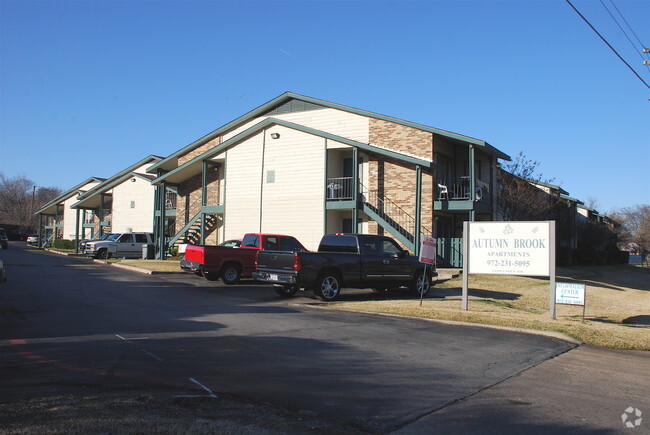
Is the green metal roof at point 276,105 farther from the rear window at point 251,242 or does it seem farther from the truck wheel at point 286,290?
the truck wheel at point 286,290

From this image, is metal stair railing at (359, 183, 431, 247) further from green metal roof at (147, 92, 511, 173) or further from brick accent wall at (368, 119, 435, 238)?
green metal roof at (147, 92, 511, 173)

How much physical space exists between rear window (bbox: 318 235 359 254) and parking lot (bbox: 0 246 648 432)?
3317mm

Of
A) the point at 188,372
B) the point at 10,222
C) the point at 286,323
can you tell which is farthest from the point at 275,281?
the point at 10,222

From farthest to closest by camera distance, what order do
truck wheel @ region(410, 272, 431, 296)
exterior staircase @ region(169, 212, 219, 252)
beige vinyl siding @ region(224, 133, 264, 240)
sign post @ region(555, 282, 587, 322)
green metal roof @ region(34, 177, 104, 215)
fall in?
1. green metal roof @ region(34, 177, 104, 215)
2. exterior staircase @ region(169, 212, 219, 252)
3. beige vinyl siding @ region(224, 133, 264, 240)
4. truck wheel @ region(410, 272, 431, 296)
5. sign post @ region(555, 282, 587, 322)

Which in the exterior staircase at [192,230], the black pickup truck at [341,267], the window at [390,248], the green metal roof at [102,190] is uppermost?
the green metal roof at [102,190]

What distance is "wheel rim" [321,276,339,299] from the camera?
48.1 ft

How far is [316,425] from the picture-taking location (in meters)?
4.66

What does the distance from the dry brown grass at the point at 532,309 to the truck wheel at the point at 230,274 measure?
246 inches

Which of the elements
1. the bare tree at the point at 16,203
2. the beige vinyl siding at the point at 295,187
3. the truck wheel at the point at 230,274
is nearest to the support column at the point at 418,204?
the beige vinyl siding at the point at 295,187

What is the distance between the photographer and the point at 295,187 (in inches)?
1036

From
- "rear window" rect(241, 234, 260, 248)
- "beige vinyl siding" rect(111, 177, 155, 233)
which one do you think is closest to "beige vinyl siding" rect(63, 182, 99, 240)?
"beige vinyl siding" rect(111, 177, 155, 233)

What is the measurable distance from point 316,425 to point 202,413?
1.05 m

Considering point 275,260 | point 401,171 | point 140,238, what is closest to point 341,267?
point 275,260

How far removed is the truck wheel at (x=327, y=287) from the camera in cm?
1459
